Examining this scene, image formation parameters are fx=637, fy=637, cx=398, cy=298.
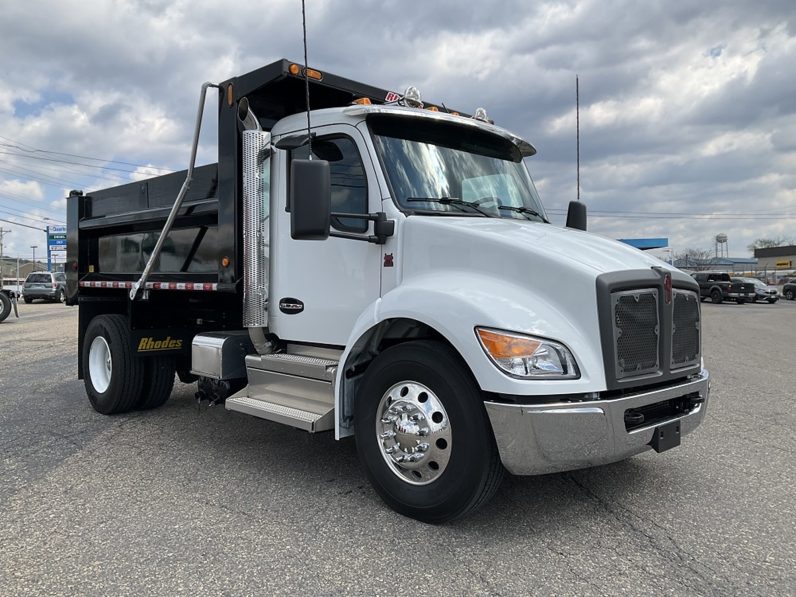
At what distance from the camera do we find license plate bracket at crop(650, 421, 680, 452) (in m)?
3.51

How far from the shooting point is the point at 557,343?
324 cm

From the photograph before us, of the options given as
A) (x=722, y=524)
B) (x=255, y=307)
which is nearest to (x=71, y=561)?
(x=255, y=307)

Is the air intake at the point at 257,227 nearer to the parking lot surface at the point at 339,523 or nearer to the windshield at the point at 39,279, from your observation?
the parking lot surface at the point at 339,523

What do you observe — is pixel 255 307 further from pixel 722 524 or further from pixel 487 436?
pixel 722 524

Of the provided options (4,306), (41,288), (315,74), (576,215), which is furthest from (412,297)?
(41,288)

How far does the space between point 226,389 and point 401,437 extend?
81.0 inches

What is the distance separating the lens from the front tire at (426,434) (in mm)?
3361

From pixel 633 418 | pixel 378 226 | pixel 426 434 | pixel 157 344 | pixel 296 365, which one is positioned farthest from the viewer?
pixel 157 344

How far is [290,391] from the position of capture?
4516 millimetres

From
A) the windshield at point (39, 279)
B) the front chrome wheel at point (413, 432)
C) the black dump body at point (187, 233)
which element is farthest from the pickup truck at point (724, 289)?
the windshield at point (39, 279)

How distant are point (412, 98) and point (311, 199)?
142 cm

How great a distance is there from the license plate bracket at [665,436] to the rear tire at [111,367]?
4.93m

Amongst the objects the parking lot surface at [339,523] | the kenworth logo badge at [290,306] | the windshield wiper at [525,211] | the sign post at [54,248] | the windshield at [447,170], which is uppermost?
the sign post at [54,248]

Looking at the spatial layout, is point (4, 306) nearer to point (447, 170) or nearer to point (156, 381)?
point (156, 381)
